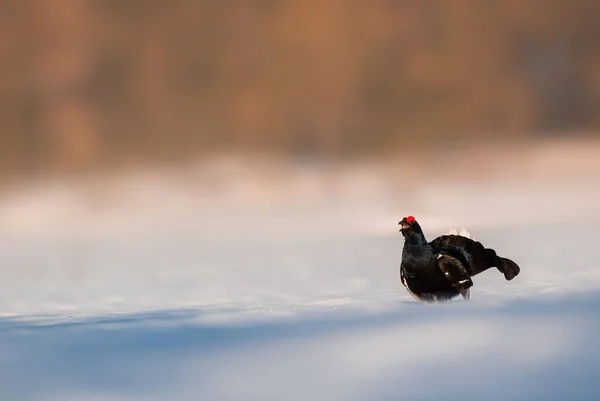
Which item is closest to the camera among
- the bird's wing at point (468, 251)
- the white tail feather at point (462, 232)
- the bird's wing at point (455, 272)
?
the bird's wing at point (455, 272)

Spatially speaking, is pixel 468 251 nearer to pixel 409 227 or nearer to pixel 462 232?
pixel 462 232

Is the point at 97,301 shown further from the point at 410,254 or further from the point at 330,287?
the point at 410,254

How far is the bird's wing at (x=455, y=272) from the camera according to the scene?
9.05 metres

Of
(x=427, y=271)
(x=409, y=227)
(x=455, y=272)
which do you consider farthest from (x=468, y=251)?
(x=409, y=227)

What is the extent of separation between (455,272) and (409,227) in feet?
1.86

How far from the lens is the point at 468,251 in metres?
9.45

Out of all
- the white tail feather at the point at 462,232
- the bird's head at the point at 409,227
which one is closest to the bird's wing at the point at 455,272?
the bird's head at the point at 409,227

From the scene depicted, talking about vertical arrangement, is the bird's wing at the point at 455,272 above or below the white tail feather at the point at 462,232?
below

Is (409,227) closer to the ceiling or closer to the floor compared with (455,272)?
closer to the ceiling

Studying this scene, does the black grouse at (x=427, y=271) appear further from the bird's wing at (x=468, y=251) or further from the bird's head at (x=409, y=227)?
the bird's wing at (x=468, y=251)

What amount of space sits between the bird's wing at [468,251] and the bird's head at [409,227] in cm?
31

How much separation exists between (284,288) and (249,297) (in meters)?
0.34

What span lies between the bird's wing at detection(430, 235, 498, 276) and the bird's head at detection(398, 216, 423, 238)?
0.31 metres

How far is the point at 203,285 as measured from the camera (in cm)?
921
